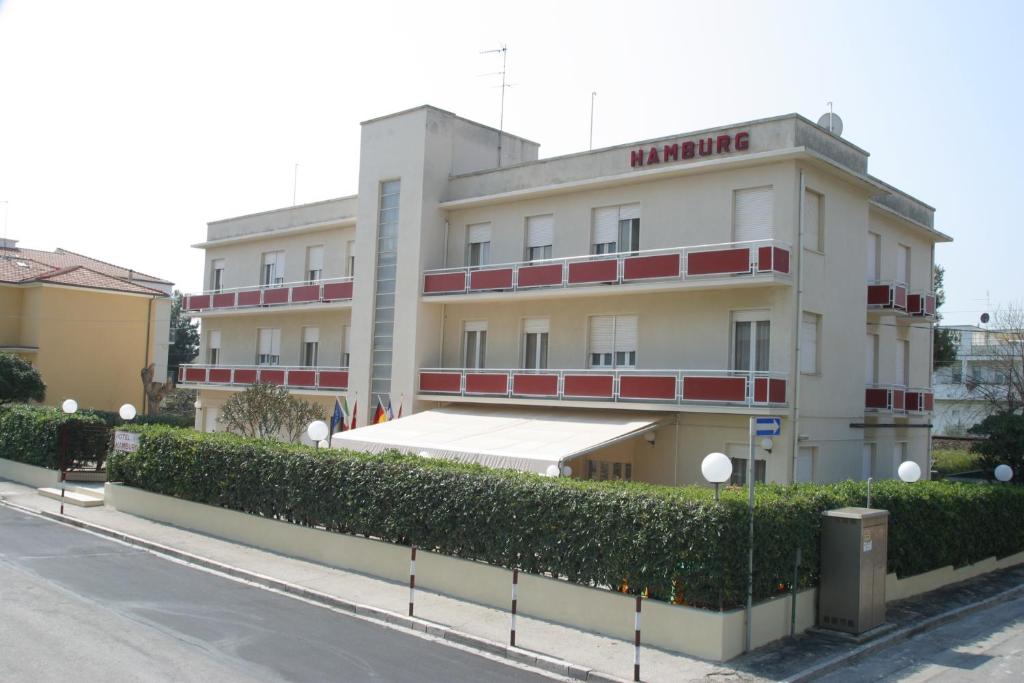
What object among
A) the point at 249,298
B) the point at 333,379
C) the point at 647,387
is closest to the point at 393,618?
the point at 647,387

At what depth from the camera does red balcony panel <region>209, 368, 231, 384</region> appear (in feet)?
117

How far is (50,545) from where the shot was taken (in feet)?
60.6

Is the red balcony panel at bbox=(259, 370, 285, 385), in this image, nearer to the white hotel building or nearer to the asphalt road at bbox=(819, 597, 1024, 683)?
the white hotel building

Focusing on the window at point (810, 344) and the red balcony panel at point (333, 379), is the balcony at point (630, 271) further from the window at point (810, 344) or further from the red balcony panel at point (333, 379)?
the red balcony panel at point (333, 379)

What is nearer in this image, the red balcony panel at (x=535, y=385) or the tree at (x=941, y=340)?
the red balcony panel at (x=535, y=385)

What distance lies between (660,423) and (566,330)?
486 cm

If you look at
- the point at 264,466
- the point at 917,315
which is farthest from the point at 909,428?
the point at 264,466

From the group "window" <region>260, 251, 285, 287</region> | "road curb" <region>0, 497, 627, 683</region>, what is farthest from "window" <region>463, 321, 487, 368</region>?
"road curb" <region>0, 497, 627, 683</region>

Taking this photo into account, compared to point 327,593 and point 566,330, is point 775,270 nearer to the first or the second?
point 566,330

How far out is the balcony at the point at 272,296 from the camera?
3209 centimetres

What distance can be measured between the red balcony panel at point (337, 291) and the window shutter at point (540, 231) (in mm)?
7884

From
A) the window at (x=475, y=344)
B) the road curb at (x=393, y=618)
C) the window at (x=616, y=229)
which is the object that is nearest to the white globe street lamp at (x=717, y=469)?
the road curb at (x=393, y=618)

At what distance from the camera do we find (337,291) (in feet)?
105

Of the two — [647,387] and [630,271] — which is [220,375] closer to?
[630,271]
